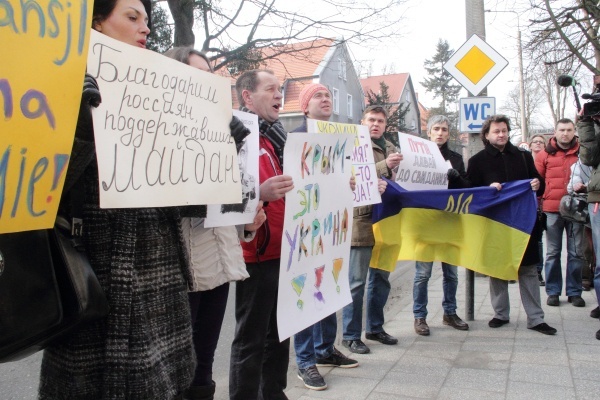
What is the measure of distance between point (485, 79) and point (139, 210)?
5215mm

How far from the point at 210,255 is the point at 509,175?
11.5 ft

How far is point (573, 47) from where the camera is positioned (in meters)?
12.2

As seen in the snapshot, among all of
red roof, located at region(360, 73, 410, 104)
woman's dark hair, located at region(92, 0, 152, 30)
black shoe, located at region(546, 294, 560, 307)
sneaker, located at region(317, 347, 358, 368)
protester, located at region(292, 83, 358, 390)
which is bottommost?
black shoe, located at region(546, 294, 560, 307)

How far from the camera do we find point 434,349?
4.35 m

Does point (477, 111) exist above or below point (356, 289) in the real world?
above

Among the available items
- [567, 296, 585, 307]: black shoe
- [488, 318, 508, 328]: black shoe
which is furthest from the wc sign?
[488, 318, 508, 328]: black shoe

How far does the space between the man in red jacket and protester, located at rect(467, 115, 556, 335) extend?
113 cm

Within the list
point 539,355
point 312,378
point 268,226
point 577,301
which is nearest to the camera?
point 268,226

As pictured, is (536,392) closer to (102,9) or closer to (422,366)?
(422,366)

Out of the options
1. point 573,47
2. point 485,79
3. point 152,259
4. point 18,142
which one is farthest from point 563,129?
point 573,47

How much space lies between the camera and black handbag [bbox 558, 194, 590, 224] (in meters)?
5.73

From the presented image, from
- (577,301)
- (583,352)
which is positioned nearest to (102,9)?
(583,352)

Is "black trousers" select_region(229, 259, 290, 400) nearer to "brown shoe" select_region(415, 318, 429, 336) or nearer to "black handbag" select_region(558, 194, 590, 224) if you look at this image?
"brown shoe" select_region(415, 318, 429, 336)

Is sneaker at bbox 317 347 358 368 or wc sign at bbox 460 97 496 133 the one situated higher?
wc sign at bbox 460 97 496 133
